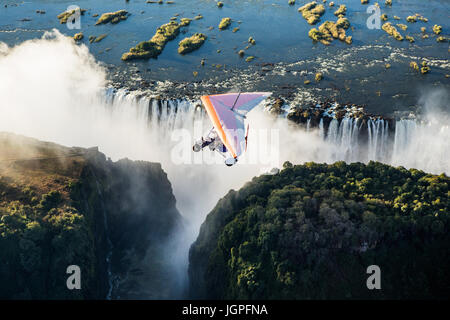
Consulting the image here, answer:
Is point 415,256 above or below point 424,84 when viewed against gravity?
below

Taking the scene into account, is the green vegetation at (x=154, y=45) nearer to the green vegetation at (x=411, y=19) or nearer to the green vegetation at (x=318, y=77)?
the green vegetation at (x=318, y=77)

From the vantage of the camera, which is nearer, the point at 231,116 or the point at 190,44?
the point at 231,116

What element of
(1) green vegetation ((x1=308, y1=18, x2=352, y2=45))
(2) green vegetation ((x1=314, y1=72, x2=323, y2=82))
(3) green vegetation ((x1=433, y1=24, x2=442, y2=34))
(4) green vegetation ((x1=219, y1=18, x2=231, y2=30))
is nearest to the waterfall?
(2) green vegetation ((x1=314, y1=72, x2=323, y2=82))

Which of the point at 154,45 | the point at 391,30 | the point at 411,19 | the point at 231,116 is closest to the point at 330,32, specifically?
the point at 391,30

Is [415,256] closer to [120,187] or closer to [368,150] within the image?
[368,150]

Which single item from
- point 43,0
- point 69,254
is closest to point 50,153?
point 69,254


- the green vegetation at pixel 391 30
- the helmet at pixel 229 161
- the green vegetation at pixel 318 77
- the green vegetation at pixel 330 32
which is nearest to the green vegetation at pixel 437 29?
the green vegetation at pixel 391 30

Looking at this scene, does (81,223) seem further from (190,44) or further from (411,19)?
(411,19)
